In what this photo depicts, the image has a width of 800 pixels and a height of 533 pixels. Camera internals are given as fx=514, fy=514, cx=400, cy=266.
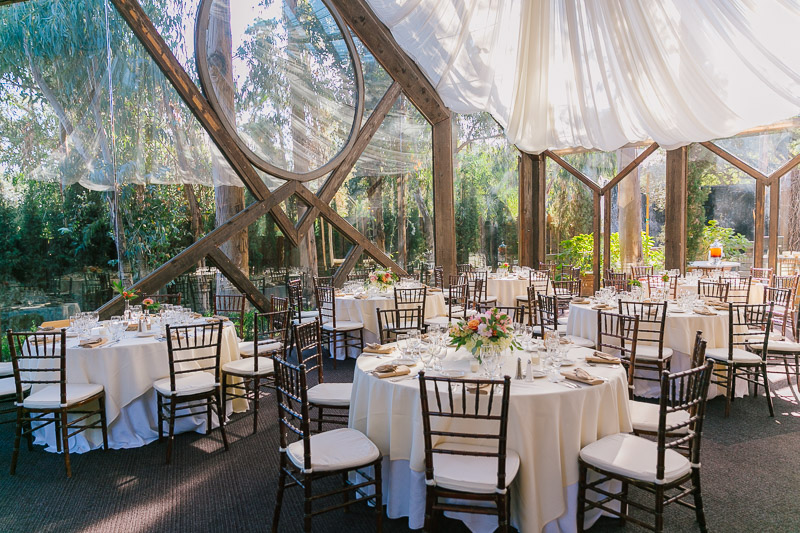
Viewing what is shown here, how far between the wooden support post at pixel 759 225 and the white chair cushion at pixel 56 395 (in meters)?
10.1

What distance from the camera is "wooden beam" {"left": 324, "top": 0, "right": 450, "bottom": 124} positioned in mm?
8805

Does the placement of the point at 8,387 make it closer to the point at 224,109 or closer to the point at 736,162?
the point at 224,109

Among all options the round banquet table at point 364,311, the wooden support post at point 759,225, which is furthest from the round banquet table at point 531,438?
the wooden support post at point 759,225

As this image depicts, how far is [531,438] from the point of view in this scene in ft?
8.93

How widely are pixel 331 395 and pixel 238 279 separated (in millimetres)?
4473

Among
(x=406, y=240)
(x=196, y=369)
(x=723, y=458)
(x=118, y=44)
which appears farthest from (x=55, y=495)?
(x=406, y=240)

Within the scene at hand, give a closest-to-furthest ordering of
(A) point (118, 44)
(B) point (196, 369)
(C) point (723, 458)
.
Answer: (C) point (723, 458) < (B) point (196, 369) < (A) point (118, 44)

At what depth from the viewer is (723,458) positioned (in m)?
3.79

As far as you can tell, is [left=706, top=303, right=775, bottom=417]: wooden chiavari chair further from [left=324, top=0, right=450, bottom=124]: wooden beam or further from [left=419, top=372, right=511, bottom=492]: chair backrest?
[left=324, top=0, right=450, bottom=124]: wooden beam

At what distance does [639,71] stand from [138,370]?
5.15 meters

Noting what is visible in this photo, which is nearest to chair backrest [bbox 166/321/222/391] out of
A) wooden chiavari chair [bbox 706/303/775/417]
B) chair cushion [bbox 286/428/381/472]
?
chair cushion [bbox 286/428/381/472]

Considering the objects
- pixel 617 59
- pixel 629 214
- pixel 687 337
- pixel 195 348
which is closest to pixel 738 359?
pixel 687 337

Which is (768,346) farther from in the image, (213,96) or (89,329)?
(213,96)

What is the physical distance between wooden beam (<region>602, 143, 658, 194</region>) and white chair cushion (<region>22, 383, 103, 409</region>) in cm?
969
